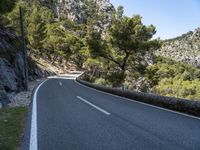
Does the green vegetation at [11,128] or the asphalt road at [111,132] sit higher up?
the asphalt road at [111,132]

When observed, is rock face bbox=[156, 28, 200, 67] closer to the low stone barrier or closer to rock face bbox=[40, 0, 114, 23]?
rock face bbox=[40, 0, 114, 23]

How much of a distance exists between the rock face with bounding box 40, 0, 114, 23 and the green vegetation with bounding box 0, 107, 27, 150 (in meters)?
134

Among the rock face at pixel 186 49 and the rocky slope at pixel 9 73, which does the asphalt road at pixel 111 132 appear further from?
the rock face at pixel 186 49

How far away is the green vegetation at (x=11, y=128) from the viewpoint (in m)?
5.83

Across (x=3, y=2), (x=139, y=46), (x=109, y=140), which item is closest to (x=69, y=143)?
(x=109, y=140)

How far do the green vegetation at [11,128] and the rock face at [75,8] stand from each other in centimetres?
13361

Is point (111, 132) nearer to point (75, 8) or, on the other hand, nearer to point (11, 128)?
point (11, 128)

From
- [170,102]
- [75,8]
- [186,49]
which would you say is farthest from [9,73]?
[75,8]

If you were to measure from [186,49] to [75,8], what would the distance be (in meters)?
65.2

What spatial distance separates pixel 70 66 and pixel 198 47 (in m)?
65.9

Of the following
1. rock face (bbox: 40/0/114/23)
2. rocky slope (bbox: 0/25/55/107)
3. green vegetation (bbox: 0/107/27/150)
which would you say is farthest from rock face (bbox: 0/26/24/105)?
rock face (bbox: 40/0/114/23)

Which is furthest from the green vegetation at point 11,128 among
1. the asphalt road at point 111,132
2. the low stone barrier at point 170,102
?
the low stone barrier at point 170,102

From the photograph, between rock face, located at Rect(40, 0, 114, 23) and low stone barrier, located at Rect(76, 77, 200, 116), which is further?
rock face, located at Rect(40, 0, 114, 23)

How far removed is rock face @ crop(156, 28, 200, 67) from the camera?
115812mm
